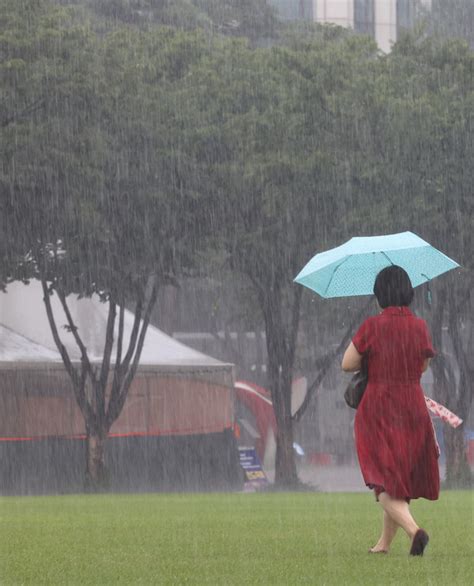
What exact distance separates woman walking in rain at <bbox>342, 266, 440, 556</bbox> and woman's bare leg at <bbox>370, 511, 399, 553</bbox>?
0.35 m

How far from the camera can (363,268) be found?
10.2 metres

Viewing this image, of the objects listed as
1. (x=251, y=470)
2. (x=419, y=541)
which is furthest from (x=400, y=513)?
(x=251, y=470)

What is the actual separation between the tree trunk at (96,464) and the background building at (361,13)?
3618cm

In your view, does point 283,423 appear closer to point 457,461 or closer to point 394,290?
point 457,461

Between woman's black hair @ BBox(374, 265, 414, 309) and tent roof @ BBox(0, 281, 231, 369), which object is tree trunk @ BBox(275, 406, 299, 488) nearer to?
tent roof @ BBox(0, 281, 231, 369)

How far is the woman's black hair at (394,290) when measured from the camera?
9.05m

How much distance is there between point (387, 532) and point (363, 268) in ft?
5.69

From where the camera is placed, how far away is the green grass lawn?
8305 millimetres

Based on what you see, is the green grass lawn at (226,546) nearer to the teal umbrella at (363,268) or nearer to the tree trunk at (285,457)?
the teal umbrella at (363,268)

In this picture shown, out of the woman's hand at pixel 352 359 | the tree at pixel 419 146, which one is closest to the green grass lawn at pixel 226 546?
the woman's hand at pixel 352 359

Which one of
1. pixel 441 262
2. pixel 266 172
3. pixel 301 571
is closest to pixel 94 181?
pixel 266 172

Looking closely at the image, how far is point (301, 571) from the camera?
8531mm

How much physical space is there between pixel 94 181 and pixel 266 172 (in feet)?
10.2

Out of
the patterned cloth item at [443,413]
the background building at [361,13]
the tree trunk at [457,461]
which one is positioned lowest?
the tree trunk at [457,461]
